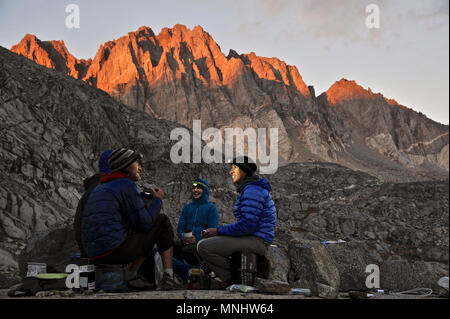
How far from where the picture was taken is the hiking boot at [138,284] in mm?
5074

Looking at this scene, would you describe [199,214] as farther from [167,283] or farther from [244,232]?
[244,232]

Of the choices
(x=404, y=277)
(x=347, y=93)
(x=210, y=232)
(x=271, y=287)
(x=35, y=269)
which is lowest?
(x=404, y=277)

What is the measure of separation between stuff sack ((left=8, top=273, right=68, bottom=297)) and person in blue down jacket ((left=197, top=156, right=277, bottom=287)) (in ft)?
6.57

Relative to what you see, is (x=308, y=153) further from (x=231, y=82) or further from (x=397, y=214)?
(x=397, y=214)

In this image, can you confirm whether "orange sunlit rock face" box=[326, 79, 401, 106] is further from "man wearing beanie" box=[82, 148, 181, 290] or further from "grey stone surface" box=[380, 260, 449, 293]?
"man wearing beanie" box=[82, 148, 181, 290]

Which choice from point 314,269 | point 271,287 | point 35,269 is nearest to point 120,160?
point 35,269

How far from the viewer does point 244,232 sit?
5570 mm

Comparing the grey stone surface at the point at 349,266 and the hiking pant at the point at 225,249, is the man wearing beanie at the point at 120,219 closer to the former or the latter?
the hiking pant at the point at 225,249

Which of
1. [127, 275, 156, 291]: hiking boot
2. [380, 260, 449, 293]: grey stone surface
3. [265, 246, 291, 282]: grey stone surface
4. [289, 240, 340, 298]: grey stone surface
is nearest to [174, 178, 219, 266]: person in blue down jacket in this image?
[265, 246, 291, 282]: grey stone surface

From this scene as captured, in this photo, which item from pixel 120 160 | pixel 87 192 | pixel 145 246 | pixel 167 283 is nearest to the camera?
pixel 120 160

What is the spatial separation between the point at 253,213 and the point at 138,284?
1.89m

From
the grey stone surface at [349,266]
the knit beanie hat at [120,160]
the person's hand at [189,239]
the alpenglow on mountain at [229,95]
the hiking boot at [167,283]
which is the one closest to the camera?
the knit beanie hat at [120,160]

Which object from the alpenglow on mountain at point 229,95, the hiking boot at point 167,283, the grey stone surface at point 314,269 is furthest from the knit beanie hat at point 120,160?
the alpenglow on mountain at point 229,95

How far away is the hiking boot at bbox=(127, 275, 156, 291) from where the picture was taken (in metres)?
→ 5.07
